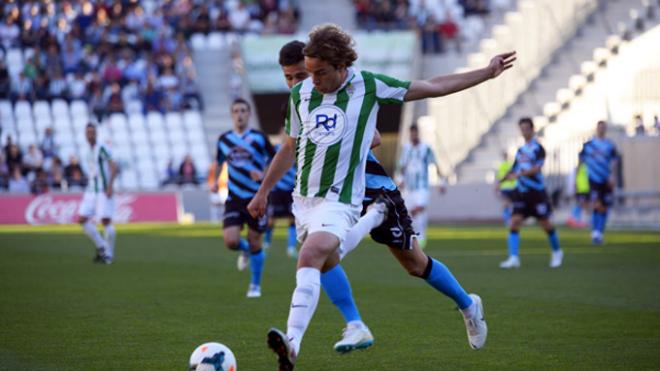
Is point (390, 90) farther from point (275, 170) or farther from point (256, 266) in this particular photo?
point (256, 266)

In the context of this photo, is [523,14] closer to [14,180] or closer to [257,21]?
[257,21]

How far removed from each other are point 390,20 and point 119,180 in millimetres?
9946

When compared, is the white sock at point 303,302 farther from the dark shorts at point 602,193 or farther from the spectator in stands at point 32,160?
the spectator in stands at point 32,160

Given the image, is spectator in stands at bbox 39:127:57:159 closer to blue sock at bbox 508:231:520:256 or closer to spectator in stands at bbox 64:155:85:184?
spectator in stands at bbox 64:155:85:184

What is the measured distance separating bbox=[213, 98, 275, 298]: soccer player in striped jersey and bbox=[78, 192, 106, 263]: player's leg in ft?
17.8

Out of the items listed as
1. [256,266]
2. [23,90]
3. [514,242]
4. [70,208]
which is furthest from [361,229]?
[23,90]

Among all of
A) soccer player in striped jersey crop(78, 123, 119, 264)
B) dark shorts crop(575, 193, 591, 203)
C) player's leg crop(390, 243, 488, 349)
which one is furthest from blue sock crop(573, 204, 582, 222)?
player's leg crop(390, 243, 488, 349)

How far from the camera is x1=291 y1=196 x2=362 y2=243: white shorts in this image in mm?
7242

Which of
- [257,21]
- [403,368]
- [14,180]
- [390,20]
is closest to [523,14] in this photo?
[390,20]

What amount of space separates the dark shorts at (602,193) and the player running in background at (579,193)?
0.90 ft

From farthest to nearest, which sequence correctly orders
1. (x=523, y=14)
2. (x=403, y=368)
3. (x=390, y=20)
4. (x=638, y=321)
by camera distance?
1. (x=390, y=20)
2. (x=523, y=14)
3. (x=638, y=321)
4. (x=403, y=368)

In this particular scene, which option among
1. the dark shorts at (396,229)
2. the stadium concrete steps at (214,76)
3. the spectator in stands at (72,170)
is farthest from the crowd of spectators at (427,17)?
the dark shorts at (396,229)

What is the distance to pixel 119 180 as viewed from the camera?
116 ft

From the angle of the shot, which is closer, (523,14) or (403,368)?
(403,368)
